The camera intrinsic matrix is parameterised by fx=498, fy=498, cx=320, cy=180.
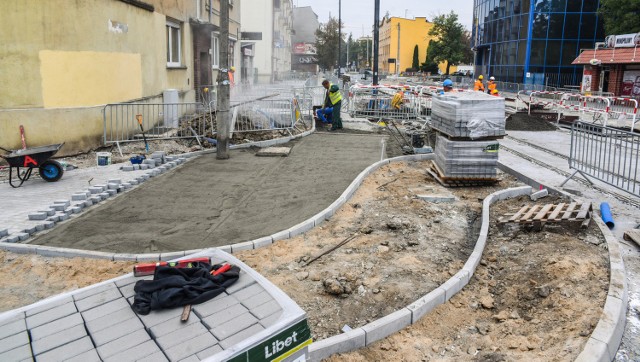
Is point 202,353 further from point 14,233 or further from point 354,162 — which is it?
point 354,162

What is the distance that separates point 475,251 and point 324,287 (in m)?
2.06

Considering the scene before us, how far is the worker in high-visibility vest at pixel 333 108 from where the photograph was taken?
1678cm

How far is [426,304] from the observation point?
15.8 ft

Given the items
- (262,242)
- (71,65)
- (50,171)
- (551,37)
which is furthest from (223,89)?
(551,37)

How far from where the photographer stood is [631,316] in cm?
470

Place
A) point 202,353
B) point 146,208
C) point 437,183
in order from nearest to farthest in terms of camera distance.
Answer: point 202,353 < point 146,208 < point 437,183

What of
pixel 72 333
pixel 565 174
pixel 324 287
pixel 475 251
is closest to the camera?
pixel 72 333

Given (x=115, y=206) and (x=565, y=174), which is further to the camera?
(x=565, y=174)

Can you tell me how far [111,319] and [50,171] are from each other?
25.7ft

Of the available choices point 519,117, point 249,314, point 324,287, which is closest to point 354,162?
point 324,287

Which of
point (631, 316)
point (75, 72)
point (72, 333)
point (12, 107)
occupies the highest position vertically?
point (75, 72)

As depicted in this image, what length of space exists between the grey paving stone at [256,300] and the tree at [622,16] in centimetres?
3628

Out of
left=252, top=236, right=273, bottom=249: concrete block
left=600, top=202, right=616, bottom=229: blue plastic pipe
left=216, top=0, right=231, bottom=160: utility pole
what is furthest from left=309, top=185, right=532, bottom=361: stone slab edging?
left=216, top=0, right=231, bottom=160: utility pole

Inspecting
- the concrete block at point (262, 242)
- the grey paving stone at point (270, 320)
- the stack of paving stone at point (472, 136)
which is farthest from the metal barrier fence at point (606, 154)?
the grey paving stone at point (270, 320)
